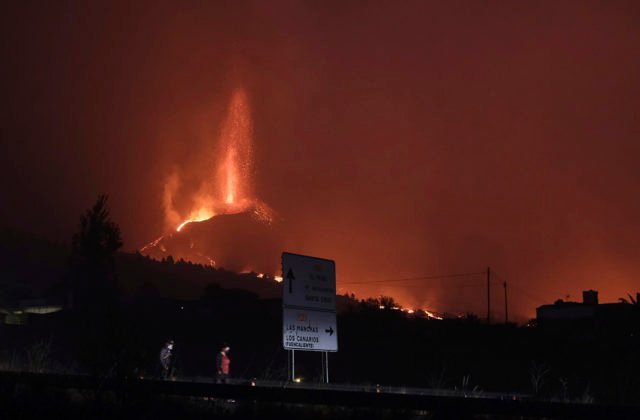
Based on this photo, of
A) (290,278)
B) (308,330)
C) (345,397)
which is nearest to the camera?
(345,397)

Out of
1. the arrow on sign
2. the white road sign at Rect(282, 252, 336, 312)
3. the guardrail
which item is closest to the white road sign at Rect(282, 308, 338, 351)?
the white road sign at Rect(282, 252, 336, 312)

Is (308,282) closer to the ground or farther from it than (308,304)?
farther from it

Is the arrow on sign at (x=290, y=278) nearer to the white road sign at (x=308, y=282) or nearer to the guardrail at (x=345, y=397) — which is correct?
the white road sign at (x=308, y=282)

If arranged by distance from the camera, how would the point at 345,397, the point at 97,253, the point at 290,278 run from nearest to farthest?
the point at 345,397 → the point at 290,278 → the point at 97,253

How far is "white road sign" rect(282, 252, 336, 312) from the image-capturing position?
19.3m

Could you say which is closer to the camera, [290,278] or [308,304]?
[290,278]

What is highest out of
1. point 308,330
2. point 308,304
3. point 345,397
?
point 308,304

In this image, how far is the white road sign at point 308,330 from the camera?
63.0 ft

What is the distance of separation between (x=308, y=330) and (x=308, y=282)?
1187mm

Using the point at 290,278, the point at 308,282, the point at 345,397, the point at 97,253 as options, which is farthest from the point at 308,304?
the point at 97,253

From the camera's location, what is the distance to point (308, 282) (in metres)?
19.8

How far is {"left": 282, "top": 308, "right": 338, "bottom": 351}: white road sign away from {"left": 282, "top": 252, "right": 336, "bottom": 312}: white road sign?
Answer: 0.19 metres

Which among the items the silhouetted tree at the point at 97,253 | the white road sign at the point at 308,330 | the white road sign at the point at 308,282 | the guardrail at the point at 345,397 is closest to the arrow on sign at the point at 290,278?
the white road sign at the point at 308,282

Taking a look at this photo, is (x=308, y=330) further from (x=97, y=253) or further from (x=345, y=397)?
(x=97, y=253)
